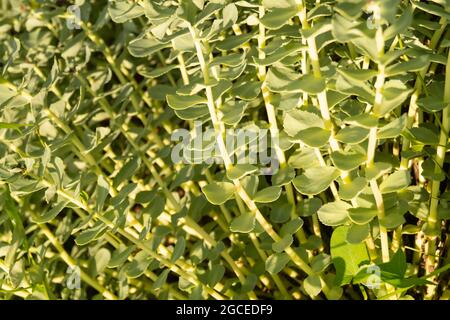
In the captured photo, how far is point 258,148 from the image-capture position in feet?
2.74

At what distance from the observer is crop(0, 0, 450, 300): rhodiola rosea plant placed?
2.24ft

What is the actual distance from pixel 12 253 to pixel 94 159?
0.20 m

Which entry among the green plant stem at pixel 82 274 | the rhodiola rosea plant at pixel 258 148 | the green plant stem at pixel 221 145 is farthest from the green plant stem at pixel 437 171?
the green plant stem at pixel 82 274

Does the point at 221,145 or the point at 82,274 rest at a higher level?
the point at 221,145

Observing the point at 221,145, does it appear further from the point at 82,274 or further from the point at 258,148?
the point at 82,274

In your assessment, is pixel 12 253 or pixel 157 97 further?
pixel 157 97

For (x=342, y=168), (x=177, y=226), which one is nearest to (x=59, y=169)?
(x=177, y=226)

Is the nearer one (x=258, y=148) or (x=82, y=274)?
(x=258, y=148)

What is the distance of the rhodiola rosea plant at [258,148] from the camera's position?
0.68 meters

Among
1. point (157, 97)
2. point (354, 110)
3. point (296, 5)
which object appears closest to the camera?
point (296, 5)

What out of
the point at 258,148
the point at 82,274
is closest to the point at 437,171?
the point at 258,148
